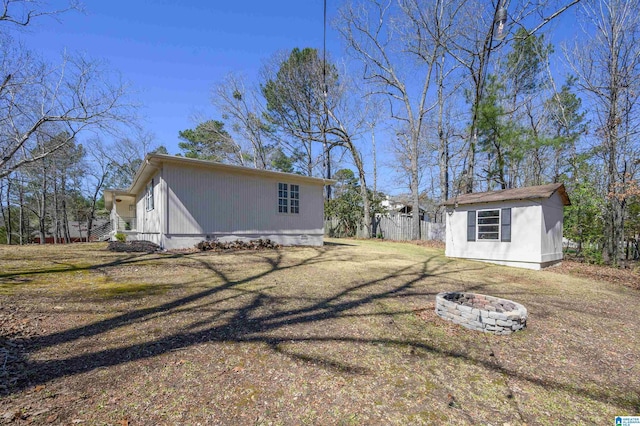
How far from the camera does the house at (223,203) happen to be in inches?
338

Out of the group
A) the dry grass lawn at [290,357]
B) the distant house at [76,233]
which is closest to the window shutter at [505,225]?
the dry grass lawn at [290,357]

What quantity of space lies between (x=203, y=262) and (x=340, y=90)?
53.0ft

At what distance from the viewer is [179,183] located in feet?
28.5

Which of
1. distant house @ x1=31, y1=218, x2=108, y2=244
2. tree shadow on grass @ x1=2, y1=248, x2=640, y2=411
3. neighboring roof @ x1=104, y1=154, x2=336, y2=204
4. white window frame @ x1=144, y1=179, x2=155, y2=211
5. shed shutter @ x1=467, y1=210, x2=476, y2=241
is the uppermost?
neighboring roof @ x1=104, y1=154, x2=336, y2=204

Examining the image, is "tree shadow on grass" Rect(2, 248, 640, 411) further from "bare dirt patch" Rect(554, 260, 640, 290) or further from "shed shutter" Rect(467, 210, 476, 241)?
"bare dirt patch" Rect(554, 260, 640, 290)

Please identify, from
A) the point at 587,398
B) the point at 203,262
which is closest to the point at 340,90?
the point at 203,262

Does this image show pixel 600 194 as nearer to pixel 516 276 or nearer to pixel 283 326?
pixel 516 276

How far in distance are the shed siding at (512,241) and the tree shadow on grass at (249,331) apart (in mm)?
5119

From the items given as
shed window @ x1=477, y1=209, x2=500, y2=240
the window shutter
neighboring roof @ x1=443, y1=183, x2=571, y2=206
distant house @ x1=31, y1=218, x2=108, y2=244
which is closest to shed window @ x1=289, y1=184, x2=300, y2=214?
neighboring roof @ x1=443, y1=183, x2=571, y2=206

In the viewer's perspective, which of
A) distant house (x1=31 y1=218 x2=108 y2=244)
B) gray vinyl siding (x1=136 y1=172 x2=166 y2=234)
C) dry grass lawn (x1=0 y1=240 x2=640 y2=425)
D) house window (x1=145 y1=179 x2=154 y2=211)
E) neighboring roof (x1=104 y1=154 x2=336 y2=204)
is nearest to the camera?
dry grass lawn (x1=0 y1=240 x2=640 y2=425)

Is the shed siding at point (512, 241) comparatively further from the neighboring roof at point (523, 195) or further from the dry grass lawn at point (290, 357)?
the dry grass lawn at point (290, 357)

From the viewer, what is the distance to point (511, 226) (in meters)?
8.57

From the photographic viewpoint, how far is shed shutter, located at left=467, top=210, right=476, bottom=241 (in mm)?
9375

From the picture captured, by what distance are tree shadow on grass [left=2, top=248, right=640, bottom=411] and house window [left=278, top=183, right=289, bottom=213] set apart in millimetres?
5752
